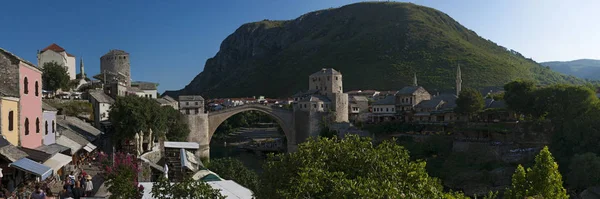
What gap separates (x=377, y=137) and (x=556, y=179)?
41.7 meters

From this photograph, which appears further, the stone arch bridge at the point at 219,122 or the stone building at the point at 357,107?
the stone building at the point at 357,107

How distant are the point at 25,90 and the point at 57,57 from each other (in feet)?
124

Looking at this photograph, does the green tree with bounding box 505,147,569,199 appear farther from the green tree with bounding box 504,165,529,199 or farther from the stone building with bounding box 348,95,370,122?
the stone building with bounding box 348,95,370,122

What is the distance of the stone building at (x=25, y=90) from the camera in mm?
17619

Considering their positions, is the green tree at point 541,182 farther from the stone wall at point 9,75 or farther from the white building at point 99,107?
the white building at point 99,107

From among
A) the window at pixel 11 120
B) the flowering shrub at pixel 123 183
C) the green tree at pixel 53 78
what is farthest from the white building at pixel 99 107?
the flowering shrub at pixel 123 183

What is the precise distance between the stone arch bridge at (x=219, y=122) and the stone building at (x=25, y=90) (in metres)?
29.6

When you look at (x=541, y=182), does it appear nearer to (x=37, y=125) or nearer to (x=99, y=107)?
(x=37, y=125)

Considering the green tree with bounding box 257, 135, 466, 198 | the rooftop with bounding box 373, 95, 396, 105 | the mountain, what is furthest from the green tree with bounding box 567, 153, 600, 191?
the mountain

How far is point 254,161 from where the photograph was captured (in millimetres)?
58219

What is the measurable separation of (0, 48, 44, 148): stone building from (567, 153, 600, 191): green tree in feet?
105

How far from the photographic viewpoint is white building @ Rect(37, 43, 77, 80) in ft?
170

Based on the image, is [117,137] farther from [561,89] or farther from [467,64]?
[467,64]

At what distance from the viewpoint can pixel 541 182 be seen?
14.8 m
